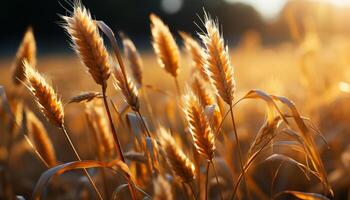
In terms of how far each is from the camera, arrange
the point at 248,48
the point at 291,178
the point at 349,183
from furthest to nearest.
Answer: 1. the point at 248,48
2. the point at 291,178
3. the point at 349,183

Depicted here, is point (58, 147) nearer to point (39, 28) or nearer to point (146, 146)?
point (146, 146)

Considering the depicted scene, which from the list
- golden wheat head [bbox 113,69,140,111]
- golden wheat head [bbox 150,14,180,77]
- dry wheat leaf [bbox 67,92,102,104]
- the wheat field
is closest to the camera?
the wheat field

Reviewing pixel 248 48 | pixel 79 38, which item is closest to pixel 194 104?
pixel 79 38

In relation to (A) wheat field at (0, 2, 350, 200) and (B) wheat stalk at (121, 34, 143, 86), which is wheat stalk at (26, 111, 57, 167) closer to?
(A) wheat field at (0, 2, 350, 200)

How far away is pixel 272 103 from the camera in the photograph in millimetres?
1358

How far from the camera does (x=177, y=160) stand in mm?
1223

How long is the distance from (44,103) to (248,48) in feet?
14.4

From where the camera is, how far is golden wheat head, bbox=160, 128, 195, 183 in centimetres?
122

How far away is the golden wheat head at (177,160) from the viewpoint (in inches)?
48.0

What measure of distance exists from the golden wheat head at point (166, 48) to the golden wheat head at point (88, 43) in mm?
401

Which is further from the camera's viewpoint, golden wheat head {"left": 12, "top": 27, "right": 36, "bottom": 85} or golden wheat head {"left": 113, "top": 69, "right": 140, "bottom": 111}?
golden wheat head {"left": 12, "top": 27, "right": 36, "bottom": 85}

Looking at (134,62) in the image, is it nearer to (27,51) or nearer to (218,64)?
(27,51)

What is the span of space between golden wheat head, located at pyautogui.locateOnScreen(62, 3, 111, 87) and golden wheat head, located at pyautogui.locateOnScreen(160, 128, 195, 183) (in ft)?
0.99

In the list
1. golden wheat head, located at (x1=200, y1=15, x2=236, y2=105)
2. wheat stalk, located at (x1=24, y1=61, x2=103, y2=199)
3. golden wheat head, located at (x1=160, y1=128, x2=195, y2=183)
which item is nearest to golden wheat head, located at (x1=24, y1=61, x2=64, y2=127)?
wheat stalk, located at (x1=24, y1=61, x2=103, y2=199)
